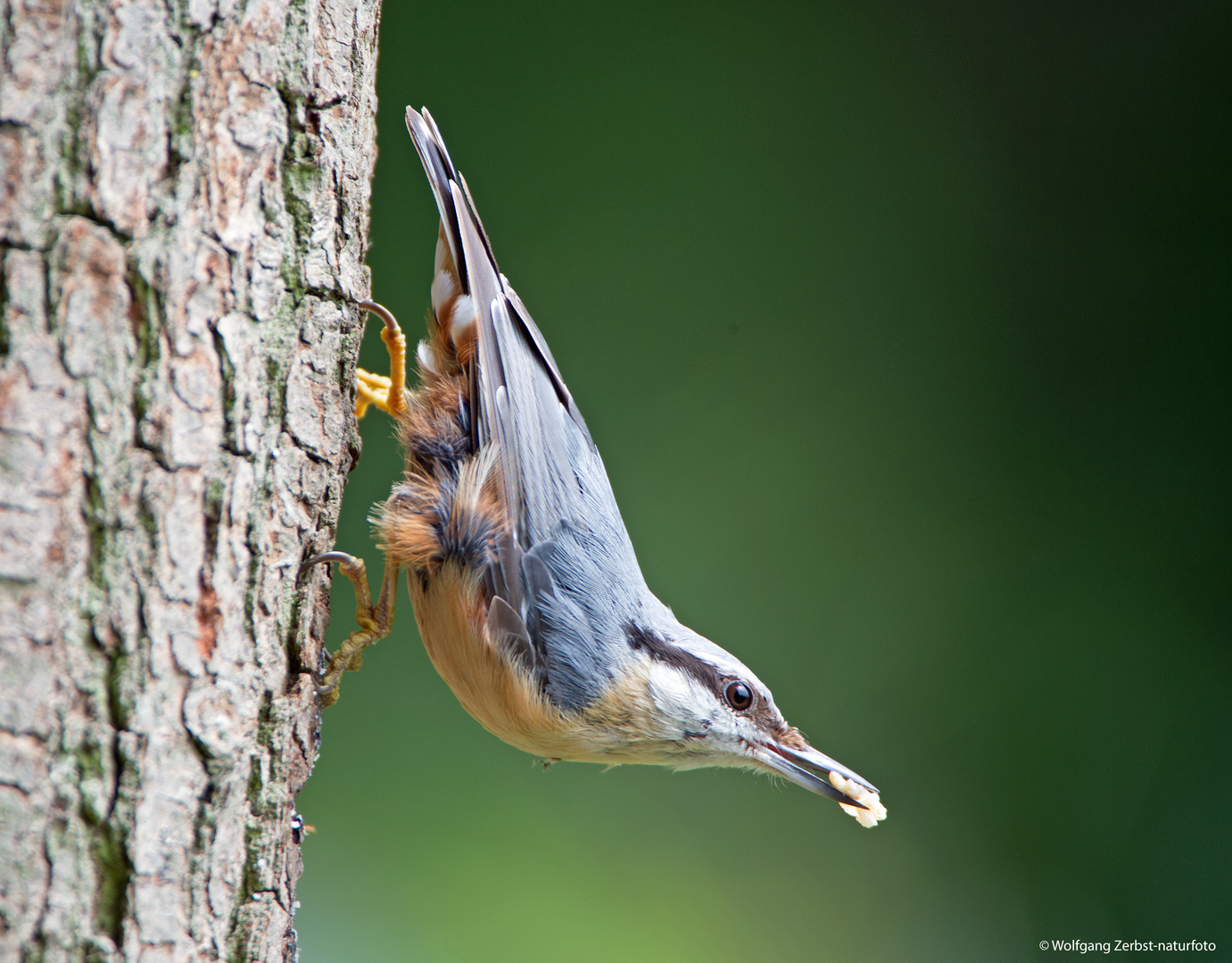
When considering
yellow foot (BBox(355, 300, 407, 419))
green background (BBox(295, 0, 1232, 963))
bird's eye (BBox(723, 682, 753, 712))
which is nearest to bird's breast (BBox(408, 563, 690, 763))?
bird's eye (BBox(723, 682, 753, 712))

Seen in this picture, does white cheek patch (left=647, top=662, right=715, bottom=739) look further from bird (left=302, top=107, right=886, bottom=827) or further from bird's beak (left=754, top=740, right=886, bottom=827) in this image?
bird's beak (left=754, top=740, right=886, bottom=827)

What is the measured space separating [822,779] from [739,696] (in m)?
0.23

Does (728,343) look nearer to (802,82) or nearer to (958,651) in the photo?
(802,82)

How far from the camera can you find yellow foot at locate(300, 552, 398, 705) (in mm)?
1263

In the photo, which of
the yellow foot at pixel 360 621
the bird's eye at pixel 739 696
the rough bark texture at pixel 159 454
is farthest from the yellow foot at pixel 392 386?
the bird's eye at pixel 739 696

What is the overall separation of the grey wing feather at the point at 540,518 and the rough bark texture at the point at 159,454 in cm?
45

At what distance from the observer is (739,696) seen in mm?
1582

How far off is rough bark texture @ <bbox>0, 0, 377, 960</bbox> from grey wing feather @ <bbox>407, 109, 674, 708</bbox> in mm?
450

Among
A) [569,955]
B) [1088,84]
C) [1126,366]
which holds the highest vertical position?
[1088,84]

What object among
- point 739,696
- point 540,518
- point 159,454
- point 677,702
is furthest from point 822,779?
point 159,454

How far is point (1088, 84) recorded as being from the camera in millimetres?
2611

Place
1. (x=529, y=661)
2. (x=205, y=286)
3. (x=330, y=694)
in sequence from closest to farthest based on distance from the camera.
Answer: (x=205, y=286) < (x=330, y=694) < (x=529, y=661)

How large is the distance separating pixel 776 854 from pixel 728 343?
1524 millimetres

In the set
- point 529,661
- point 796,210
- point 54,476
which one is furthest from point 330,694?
point 796,210
